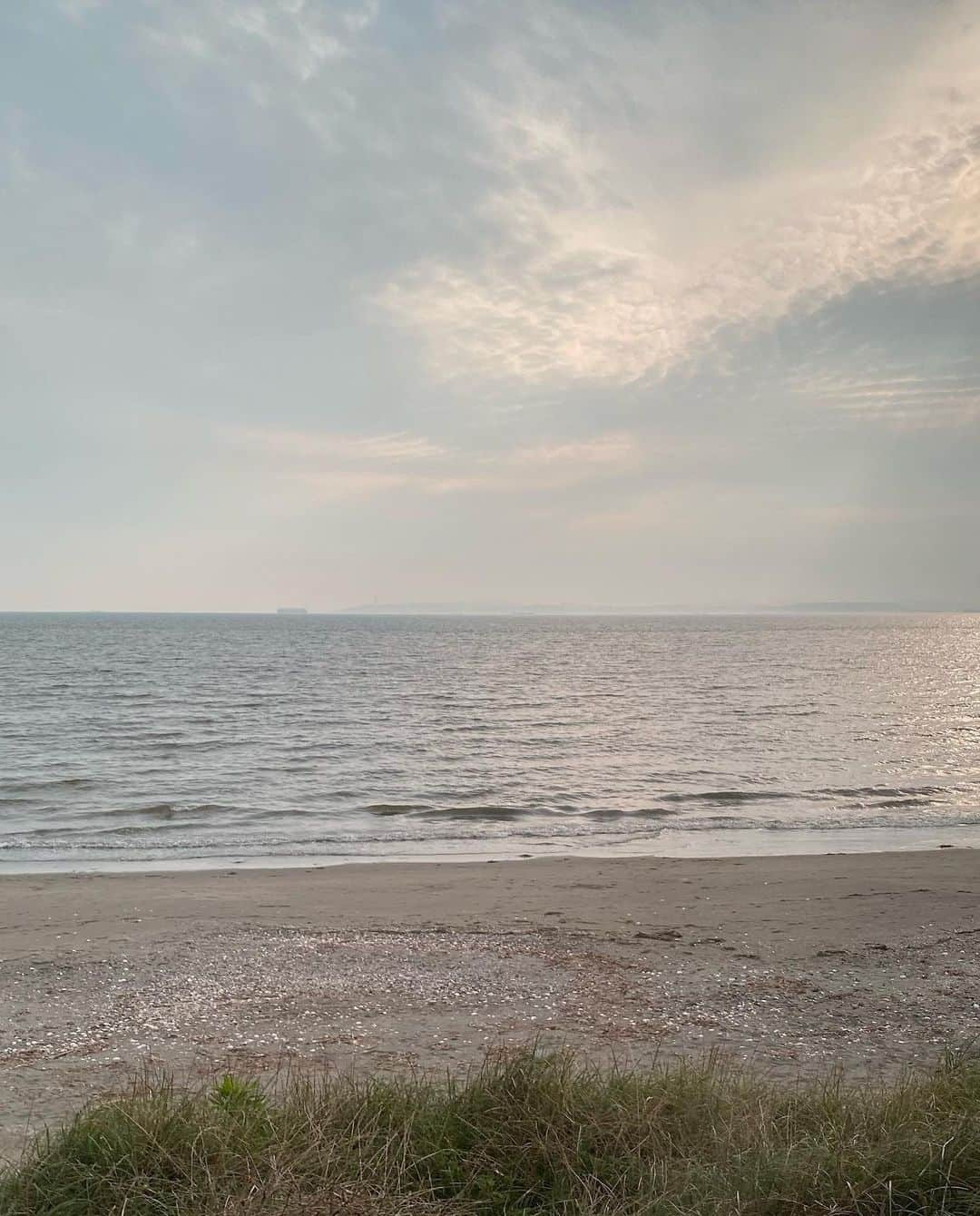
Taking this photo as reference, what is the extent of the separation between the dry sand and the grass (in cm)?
192

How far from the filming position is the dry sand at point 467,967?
7.25m

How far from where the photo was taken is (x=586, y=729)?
34.9 metres

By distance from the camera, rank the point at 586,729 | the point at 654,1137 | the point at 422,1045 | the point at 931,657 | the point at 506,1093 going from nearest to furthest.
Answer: the point at 654,1137, the point at 506,1093, the point at 422,1045, the point at 586,729, the point at 931,657

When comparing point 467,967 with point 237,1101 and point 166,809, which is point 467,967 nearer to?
point 237,1101

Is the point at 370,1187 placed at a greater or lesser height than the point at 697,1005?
greater

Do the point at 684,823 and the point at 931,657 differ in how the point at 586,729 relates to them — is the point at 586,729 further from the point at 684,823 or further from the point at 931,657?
the point at 931,657

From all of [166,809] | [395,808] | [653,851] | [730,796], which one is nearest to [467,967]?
[653,851]

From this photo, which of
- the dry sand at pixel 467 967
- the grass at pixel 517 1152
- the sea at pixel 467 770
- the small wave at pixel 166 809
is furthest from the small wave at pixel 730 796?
the grass at pixel 517 1152

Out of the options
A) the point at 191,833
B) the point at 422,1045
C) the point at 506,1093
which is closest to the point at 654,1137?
the point at 506,1093

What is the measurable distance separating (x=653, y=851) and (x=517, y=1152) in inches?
522

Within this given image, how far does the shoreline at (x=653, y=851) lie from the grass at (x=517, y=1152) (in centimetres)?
1144

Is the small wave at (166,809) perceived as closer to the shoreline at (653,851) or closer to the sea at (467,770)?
the sea at (467,770)

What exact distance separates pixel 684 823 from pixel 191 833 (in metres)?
9.87

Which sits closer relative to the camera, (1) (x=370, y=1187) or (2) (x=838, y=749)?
(1) (x=370, y=1187)
